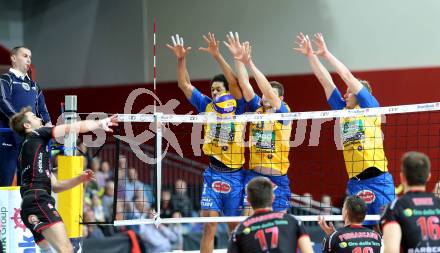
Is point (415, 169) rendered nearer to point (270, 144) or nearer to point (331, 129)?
point (270, 144)

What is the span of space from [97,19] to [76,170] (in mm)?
12044

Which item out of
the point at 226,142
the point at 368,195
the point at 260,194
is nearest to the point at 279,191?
the point at 226,142

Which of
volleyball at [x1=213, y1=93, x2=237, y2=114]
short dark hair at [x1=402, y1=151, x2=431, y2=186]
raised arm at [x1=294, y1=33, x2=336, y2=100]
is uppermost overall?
raised arm at [x1=294, y1=33, x2=336, y2=100]

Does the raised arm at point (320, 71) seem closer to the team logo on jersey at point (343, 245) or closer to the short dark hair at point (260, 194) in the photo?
the team logo on jersey at point (343, 245)

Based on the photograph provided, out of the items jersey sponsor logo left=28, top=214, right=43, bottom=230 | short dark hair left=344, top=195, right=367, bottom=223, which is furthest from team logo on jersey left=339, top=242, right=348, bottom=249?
jersey sponsor logo left=28, top=214, right=43, bottom=230

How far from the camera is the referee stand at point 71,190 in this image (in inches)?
407

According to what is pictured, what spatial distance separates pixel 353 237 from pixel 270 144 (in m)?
2.59

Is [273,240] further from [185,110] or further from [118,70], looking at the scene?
[118,70]

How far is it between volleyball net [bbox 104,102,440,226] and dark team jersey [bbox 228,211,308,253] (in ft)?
10.1

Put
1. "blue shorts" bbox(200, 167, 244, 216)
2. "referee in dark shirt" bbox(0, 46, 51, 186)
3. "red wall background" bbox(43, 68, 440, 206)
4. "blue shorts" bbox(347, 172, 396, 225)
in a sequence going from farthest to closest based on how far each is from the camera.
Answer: "red wall background" bbox(43, 68, 440, 206)
"referee in dark shirt" bbox(0, 46, 51, 186)
"blue shorts" bbox(200, 167, 244, 216)
"blue shorts" bbox(347, 172, 396, 225)

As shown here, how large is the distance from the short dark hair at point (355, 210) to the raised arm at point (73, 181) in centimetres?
290

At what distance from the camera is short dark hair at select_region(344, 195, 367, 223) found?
818cm

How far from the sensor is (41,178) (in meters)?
8.87

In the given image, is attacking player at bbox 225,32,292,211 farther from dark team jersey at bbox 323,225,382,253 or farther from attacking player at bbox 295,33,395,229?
dark team jersey at bbox 323,225,382,253
